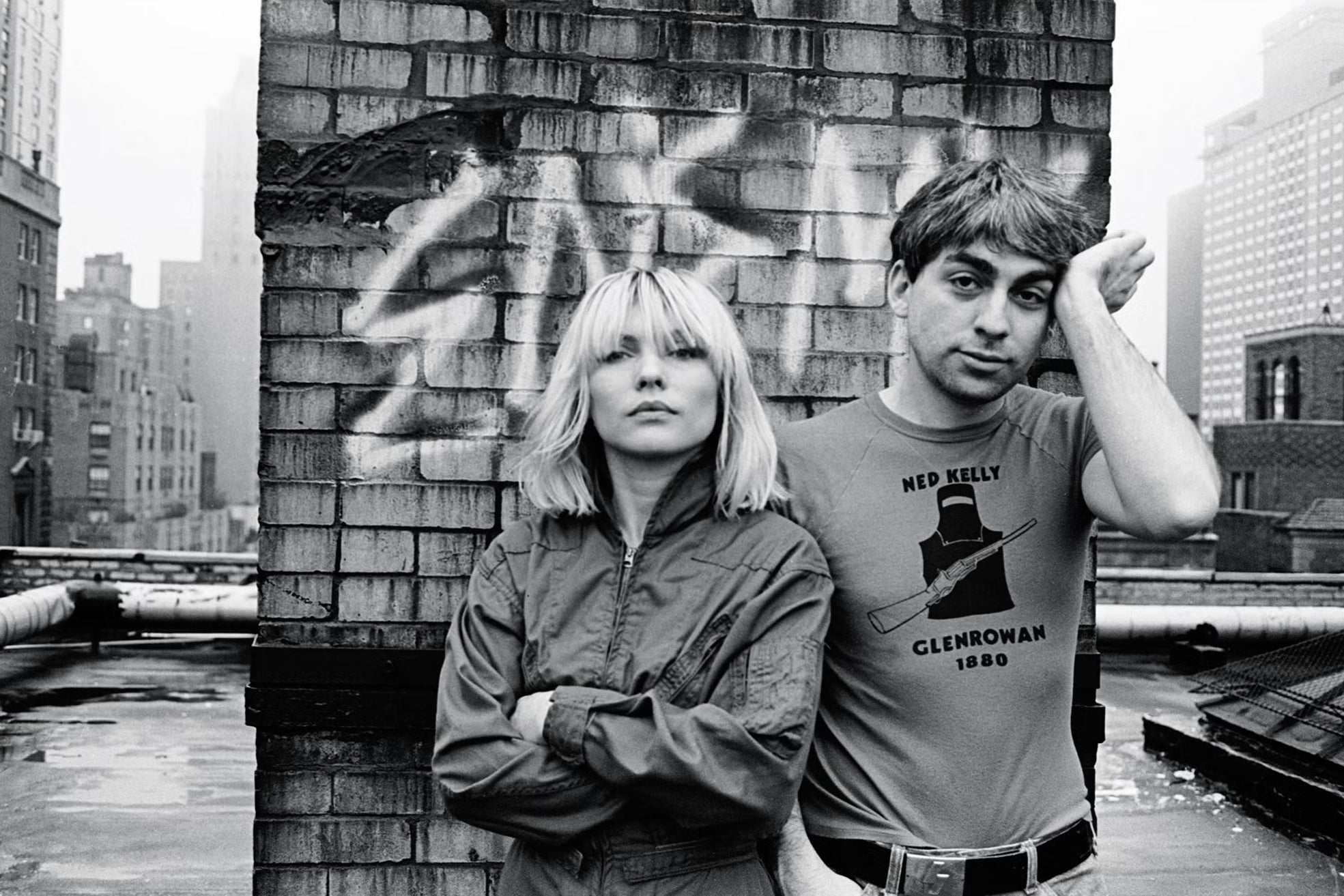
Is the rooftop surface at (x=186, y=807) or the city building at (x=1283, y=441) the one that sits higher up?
the city building at (x=1283, y=441)

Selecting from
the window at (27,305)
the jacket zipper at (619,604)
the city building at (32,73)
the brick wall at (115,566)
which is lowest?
the brick wall at (115,566)

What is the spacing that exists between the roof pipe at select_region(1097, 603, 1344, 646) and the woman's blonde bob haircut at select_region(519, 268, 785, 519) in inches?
548

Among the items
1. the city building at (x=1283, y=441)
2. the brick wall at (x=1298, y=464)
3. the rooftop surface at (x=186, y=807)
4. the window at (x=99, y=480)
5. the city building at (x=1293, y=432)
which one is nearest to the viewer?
the rooftop surface at (x=186, y=807)

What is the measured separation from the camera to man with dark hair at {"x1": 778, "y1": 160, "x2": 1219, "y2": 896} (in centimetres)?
176

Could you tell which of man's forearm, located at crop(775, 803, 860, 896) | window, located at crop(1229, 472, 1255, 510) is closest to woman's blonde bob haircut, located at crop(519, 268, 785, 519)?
man's forearm, located at crop(775, 803, 860, 896)

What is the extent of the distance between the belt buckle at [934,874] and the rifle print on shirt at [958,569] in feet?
1.19

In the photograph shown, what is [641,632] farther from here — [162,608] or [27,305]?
[27,305]

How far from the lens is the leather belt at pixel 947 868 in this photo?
1740 mm

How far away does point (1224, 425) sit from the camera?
150ft

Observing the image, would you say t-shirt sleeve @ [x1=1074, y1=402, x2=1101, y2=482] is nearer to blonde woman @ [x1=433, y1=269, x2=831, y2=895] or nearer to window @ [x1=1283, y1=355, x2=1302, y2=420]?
blonde woman @ [x1=433, y1=269, x2=831, y2=895]

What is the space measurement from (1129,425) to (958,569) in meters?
0.36

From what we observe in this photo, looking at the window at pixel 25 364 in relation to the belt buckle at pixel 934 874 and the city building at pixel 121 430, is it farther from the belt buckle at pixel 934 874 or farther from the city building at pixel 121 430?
the belt buckle at pixel 934 874

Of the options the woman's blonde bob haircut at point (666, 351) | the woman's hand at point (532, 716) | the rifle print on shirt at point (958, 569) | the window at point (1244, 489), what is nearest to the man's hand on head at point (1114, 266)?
the rifle print on shirt at point (958, 569)

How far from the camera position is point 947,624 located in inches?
71.9
